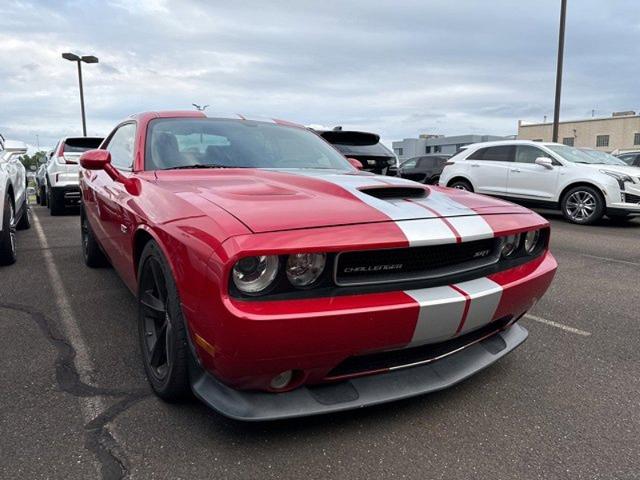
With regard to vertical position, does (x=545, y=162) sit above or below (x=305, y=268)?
above

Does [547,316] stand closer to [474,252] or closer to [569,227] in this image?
[474,252]

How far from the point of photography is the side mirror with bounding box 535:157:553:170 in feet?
30.3

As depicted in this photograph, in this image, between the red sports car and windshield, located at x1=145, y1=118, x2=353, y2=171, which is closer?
the red sports car

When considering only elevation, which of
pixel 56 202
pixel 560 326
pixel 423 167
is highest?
pixel 423 167

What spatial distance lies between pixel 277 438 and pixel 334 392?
322 mm

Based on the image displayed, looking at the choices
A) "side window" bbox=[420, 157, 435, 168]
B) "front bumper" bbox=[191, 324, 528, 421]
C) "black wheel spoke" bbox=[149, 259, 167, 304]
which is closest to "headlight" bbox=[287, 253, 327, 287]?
"front bumper" bbox=[191, 324, 528, 421]

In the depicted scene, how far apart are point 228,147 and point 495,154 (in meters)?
8.29

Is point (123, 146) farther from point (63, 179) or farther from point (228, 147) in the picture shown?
point (63, 179)

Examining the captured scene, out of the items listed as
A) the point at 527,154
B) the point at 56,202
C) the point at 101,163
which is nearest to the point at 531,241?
the point at 101,163

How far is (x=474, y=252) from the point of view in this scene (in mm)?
2199

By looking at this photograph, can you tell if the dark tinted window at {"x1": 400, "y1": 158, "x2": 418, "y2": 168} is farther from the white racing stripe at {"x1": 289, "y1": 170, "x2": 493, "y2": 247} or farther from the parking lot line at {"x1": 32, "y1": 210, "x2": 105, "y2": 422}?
the white racing stripe at {"x1": 289, "y1": 170, "x2": 493, "y2": 247}

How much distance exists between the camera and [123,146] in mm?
3771

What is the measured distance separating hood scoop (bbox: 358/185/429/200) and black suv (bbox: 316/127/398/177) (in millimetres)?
5836

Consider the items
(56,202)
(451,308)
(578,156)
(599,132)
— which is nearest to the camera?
(451,308)
